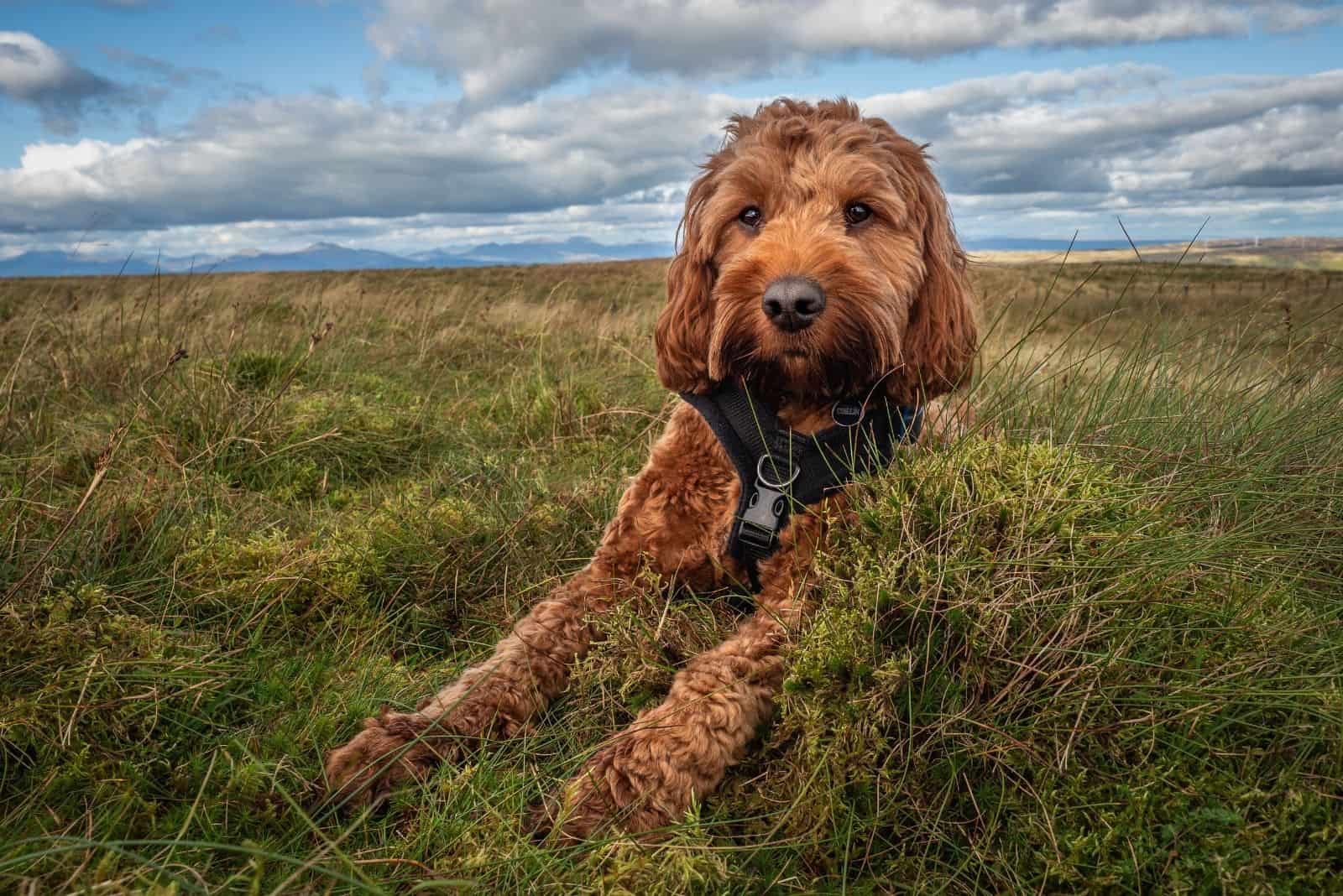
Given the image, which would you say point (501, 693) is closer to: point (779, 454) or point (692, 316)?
point (779, 454)

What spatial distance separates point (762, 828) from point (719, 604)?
1.00 meters

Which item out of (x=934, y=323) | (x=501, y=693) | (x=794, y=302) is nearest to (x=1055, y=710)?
(x=794, y=302)

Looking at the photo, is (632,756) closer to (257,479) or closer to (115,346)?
(257,479)

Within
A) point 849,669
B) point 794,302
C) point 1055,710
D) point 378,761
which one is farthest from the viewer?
point 794,302

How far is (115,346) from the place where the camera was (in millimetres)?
6633

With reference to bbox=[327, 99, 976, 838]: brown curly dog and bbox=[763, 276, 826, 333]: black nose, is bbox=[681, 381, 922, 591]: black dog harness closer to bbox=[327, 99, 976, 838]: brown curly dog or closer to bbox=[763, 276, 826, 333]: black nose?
bbox=[327, 99, 976, 838]: brown curly dog

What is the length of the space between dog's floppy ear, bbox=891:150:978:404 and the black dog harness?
0.13 meters

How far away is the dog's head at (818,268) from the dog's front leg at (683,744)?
0.80 metres

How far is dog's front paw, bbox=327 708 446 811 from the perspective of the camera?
7.60ft

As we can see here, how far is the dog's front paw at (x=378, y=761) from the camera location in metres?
2.32

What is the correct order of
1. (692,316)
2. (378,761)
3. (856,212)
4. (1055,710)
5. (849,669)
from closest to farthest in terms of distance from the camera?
(1055,710)
(849,669)
(378,761)
(856,212)
(692,316)

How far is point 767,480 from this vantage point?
9.40 feet

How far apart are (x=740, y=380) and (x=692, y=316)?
0.41 metres

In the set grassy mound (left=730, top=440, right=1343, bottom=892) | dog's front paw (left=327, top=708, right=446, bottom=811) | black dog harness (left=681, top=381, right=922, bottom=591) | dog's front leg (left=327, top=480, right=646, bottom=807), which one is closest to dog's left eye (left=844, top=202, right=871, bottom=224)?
black dog harness (left=681, top=381, right=922, bottom=591)
